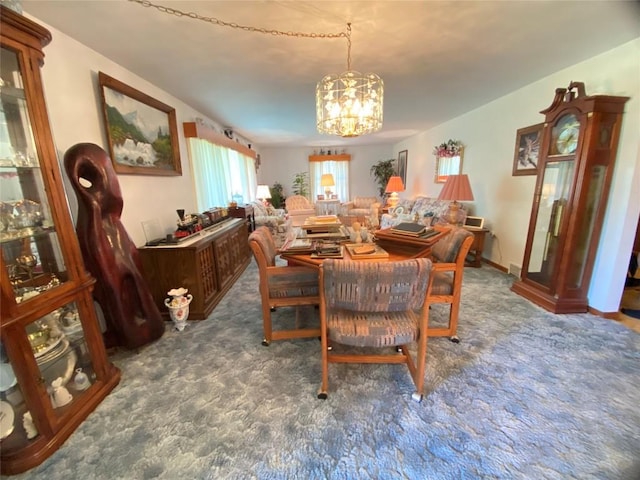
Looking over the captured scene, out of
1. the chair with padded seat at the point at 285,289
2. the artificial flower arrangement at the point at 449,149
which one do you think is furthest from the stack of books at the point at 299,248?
the artificial flower arrangement at the point at 449,149

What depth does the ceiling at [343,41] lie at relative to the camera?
5.09ft

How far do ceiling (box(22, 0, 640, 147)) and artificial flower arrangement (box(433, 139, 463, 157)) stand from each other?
4.54 feet

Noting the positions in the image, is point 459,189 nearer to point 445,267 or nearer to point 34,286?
point 445,267

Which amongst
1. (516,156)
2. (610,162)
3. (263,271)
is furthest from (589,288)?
(263,271)

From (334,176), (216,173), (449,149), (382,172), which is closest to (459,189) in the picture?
(449,149)

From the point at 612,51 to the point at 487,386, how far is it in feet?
9.46

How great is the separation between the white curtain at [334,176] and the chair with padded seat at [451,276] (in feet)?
21.4

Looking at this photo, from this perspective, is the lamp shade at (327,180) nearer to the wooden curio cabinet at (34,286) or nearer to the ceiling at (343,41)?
the ceiling at (343,41)

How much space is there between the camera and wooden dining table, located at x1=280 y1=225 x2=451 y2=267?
65.6 inches

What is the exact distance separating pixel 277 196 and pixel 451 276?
662 centimetres

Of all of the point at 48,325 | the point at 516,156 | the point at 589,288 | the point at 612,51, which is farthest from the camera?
the point at 516,156

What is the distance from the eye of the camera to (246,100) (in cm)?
329

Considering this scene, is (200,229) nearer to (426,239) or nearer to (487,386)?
(426,239)

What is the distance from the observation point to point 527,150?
122 inches
